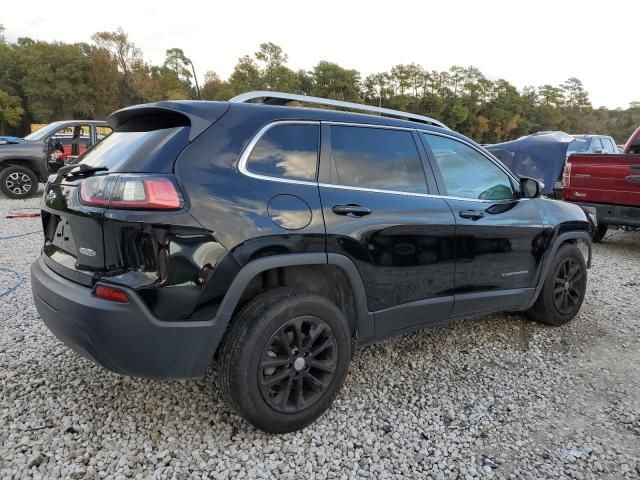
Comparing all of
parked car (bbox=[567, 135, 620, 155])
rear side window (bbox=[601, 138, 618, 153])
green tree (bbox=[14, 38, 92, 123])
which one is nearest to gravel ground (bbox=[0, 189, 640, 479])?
parked car (bbox=[567, 135, 620, 155])

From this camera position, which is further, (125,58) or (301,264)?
(125,58)

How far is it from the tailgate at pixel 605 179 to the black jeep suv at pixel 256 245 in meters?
4.74

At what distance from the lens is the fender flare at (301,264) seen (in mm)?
2207

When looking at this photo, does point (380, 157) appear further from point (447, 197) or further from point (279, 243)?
point (279, 243)

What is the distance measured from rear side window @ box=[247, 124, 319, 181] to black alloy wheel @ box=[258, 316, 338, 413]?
79 cm

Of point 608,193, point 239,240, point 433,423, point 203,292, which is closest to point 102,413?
point 203,292

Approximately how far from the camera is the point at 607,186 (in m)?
6.87

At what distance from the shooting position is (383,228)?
2691 mm

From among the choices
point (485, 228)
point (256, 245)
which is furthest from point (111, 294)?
point (485, 228)

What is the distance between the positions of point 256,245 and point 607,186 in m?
6.63

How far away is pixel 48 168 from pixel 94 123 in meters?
1.52

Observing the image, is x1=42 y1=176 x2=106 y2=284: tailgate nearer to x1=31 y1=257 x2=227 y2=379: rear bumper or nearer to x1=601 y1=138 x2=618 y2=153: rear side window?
x1=31 y1=257 x2=227 y2=379: rear bumper

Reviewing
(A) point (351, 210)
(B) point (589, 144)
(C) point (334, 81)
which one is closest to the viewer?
(A) point (351, 210)

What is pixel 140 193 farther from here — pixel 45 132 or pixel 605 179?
pixel 45 132
